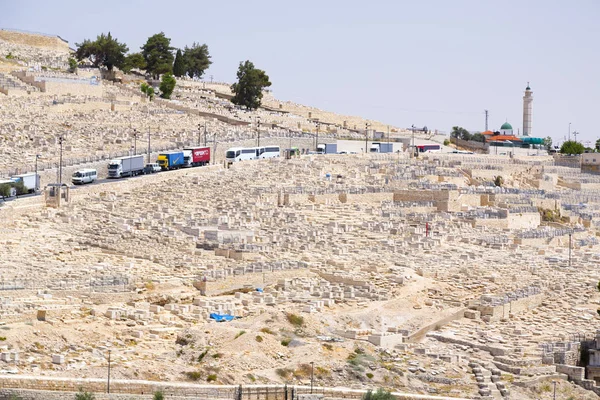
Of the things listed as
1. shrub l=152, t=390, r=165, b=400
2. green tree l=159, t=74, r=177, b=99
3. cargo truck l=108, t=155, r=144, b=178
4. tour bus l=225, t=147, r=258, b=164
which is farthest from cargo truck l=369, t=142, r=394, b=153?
shrub l=152, t=390, r=165, b=400

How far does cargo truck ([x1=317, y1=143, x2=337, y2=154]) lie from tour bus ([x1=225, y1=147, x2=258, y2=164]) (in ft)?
21.4

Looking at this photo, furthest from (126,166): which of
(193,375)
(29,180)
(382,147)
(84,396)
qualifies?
(84,396)

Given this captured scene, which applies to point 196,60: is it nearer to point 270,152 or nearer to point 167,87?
point 167,87

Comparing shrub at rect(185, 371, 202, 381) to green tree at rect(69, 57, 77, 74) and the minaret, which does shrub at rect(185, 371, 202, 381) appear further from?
the minaret

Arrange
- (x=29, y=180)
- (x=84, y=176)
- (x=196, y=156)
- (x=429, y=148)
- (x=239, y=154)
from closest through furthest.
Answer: (x=29, y=180) < (x=84, y=176) < (x=196, y=156) < (x=239, y=154) < (x=429, y=148)

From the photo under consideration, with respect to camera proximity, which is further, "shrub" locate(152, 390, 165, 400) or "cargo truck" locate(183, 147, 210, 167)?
"cargo truck" locate(183, 147, 210, 167)

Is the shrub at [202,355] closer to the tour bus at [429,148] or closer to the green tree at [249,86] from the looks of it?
the tour bus at [429,148]

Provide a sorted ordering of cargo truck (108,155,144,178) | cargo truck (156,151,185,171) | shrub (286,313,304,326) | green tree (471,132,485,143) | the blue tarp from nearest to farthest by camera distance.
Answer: shrub (286,313,304,326) < the blue tarp < cargo truck (108,155,144,178) < cargo truck (156,151,185,171) < green tree (471,132,485,143)

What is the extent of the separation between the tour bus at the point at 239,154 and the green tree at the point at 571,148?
3013 cm

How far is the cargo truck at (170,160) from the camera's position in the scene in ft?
181

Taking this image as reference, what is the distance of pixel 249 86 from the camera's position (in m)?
84.4

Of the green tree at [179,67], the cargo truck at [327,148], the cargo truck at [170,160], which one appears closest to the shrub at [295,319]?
the cargo truck at [170,160]

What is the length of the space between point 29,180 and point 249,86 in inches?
1502

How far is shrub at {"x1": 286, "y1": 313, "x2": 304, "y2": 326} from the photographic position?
3431 cm
